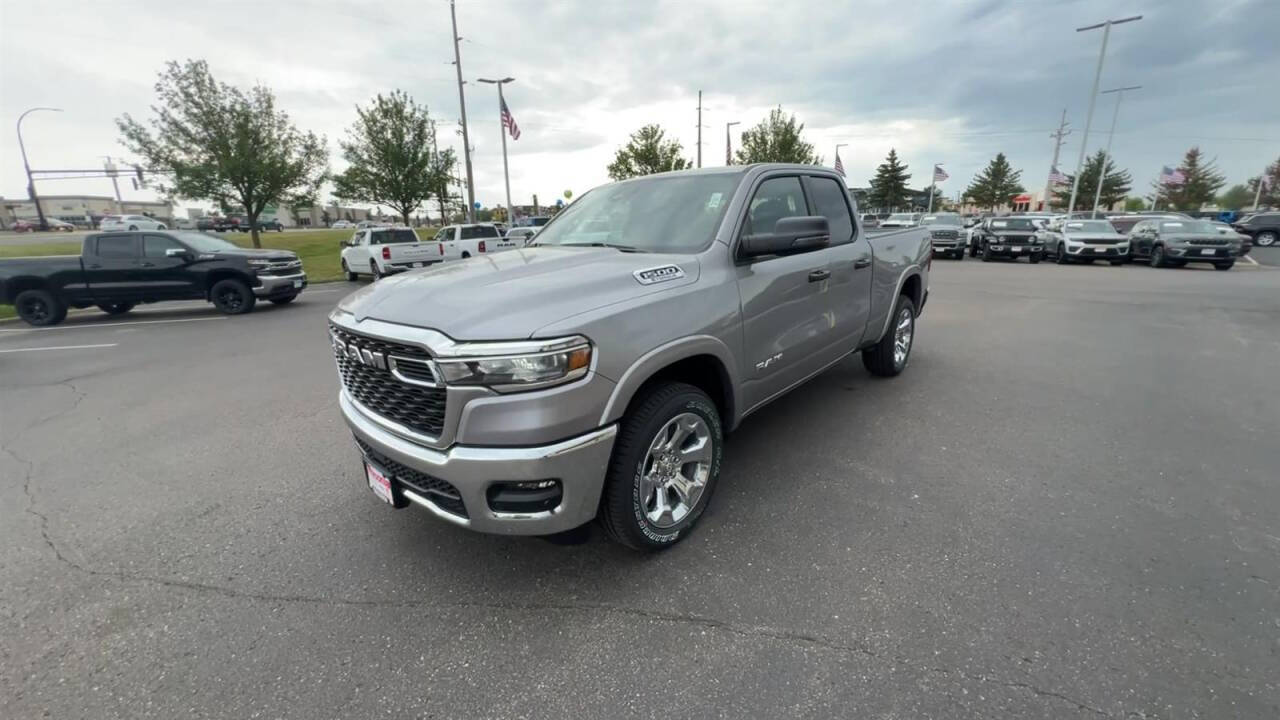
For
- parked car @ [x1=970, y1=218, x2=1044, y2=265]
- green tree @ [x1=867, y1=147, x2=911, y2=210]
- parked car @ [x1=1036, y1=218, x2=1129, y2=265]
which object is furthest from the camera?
green tree @ [x1=867, y1=147, x2=911, y2=210]

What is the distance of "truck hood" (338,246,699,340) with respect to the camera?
7.15 ft

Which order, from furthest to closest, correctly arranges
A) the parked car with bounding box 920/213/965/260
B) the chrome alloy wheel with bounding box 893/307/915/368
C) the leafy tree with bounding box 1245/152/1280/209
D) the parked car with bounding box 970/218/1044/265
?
the leafy tree with bounding box 1245/152/1280/209
the parked car with bounding box 920/213/965/260
the parked car with bounding box 970/218/1044/265
the chrome alloy wheel with bounding box 893/307/915/368

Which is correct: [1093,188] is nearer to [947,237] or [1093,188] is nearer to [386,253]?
[947,237]

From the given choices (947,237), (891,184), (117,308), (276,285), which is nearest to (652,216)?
(276,285)

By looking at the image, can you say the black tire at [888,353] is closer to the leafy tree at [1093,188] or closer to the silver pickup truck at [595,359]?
the silver pickup truck at [595,359]

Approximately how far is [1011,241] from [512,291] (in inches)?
895

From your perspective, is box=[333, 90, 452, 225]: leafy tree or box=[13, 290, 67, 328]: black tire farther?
box=[333, 90, 452, 225]: leafy tree

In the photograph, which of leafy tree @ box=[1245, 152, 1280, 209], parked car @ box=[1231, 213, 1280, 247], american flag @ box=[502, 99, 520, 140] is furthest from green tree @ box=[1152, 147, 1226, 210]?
american flag @ box=[502, 99, 520, 140]

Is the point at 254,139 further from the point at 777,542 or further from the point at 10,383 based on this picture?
the point at 777,542

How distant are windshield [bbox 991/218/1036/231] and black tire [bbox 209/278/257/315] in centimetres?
2382

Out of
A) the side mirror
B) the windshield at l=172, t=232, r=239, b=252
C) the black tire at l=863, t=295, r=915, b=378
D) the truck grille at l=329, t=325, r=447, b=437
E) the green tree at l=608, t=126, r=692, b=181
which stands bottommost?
the black tire at l=863, t=295, r=915, b=378

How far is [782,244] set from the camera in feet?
9.43

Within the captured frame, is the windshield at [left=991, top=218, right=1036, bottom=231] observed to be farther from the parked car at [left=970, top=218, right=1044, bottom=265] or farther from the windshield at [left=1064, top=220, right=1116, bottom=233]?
the windshield at [left=1064, top=220, right=1116, bottom=233]

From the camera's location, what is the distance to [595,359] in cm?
223
